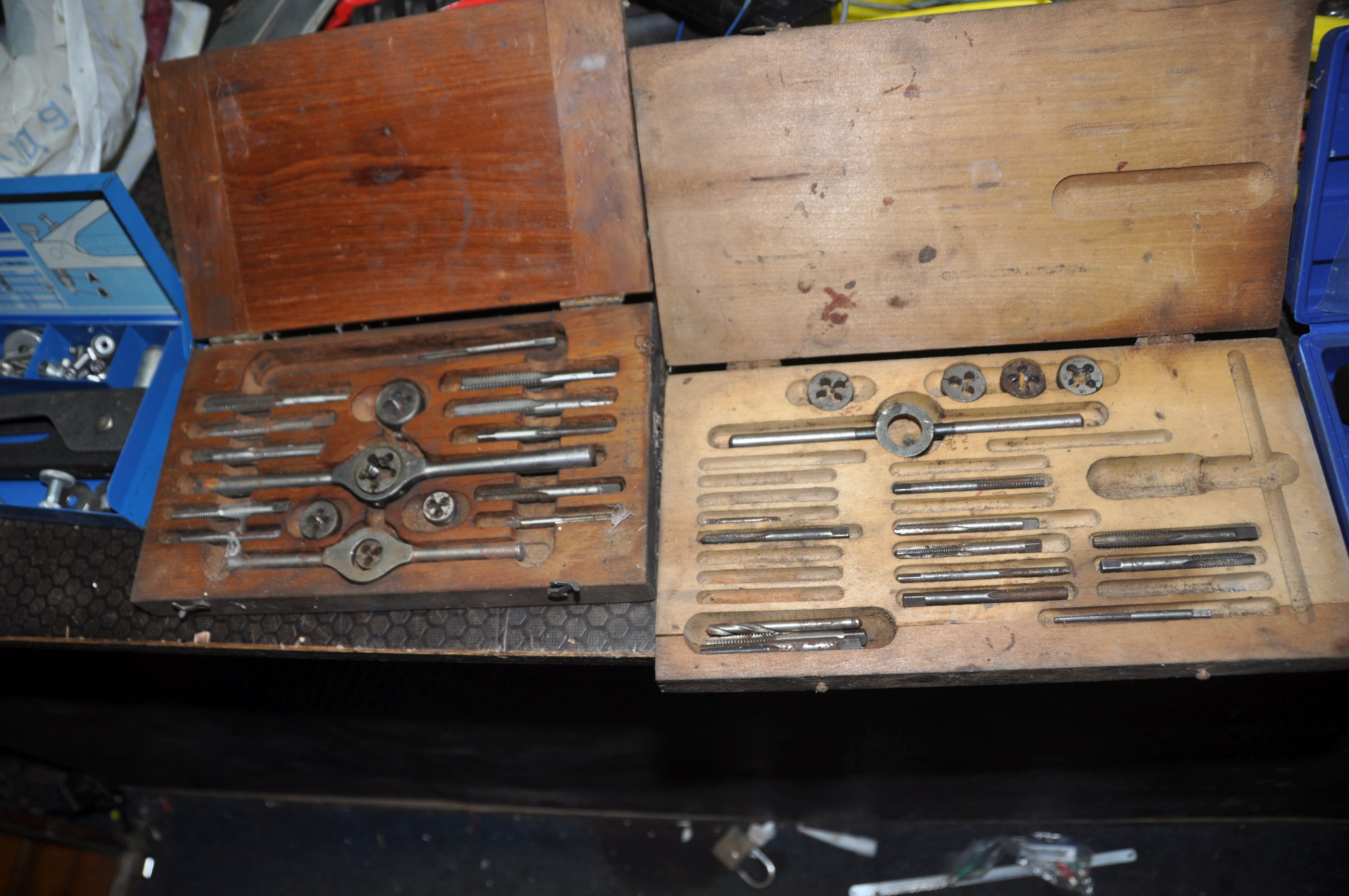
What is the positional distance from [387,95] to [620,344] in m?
0.61

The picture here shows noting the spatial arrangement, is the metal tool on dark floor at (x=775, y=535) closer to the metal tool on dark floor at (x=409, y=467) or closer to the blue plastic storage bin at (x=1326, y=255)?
the metal tool on dark floor at (x=409, y=467)

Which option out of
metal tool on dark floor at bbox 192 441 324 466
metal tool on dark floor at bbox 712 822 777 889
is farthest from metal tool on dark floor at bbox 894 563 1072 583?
metal tool on dark floor at bbox 712 822 777 889

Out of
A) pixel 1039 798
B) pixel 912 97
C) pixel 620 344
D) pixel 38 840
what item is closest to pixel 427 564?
pixel 620 344

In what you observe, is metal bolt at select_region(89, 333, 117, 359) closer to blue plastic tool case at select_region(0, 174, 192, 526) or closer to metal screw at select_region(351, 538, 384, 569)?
blue plastic tool case at select_region(0, 174, 192, 526)

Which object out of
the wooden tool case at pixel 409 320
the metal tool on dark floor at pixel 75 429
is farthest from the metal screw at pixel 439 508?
the metal tool on dark floor at pixel 75 429

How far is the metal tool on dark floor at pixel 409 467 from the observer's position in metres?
1.32

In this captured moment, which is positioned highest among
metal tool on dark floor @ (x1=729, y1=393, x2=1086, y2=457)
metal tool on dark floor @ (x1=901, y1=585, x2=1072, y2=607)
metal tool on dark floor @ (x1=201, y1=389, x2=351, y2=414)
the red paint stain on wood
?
the red paint stain on wood

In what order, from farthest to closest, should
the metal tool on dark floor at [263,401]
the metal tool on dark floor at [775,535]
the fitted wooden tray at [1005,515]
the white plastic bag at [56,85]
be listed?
the white plastic bag at [56,85] → the metal tool on dark floor at [263,401] → the metal tool on dark floor at [775,535] → the fitted wooden tray at [1005,515]

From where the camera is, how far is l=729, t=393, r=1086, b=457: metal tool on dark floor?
1.29m

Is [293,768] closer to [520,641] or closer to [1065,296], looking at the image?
[520,641]

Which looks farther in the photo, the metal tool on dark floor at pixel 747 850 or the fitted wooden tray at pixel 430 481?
the metal tool on dark floor at pixel 747 850

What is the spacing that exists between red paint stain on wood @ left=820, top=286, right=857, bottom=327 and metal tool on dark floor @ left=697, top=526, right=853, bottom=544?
14.3 inches

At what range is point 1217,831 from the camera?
2.05 metres

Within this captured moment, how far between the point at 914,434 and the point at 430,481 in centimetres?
82
